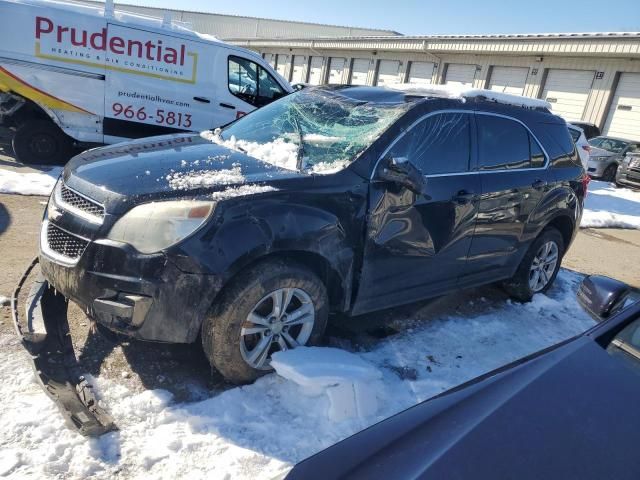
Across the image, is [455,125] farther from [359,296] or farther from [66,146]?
[66,146]

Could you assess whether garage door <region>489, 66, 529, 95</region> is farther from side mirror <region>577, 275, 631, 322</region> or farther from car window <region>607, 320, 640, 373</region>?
car window <region>607, 320, 640, 373</region>

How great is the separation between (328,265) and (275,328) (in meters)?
0.49

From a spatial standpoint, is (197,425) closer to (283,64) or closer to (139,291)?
(139,291)

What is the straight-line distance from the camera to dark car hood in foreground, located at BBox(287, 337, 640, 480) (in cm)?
148

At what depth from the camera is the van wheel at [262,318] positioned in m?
2.85

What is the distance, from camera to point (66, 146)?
830 centimetres

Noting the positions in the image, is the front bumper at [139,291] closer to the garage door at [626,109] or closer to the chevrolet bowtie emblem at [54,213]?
the chevrolet bowtie emblem at [54,213]

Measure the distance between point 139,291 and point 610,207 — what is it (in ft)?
39.3

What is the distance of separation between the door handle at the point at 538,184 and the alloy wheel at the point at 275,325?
251cm

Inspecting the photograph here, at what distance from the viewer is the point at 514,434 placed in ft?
5.27

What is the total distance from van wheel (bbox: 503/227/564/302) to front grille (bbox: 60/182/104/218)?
3742 millimetres

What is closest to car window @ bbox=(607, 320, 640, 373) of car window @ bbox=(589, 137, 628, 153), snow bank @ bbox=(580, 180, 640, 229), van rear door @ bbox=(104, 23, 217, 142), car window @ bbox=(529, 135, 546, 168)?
car window @ bbox=(529, 135, 546, 168)

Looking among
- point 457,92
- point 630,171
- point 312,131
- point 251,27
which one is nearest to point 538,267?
point 457,92

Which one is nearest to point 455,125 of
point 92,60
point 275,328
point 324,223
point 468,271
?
point 468,271
